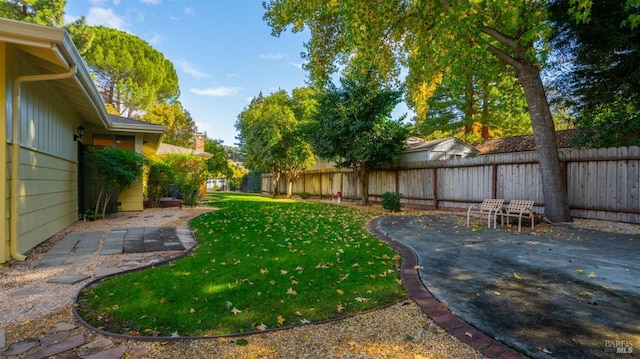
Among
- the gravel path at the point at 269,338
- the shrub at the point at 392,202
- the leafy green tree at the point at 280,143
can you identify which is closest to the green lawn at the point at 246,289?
the gravel path at the point at 269,338

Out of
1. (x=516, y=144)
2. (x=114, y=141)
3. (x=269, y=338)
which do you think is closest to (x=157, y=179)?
(x=114, y=141)

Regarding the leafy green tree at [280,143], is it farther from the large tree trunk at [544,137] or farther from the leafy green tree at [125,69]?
the large tree trunk at [544,137]

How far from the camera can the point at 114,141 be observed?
389 inches

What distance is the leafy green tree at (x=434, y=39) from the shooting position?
6801 mm

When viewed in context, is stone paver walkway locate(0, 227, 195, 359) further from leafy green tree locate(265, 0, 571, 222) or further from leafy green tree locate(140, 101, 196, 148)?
leafy green tree locate(140, 101, 196, 148)

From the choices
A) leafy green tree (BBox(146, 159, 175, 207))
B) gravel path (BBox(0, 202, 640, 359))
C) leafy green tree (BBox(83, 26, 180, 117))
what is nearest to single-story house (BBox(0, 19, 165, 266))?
gravel path (BBox(0, 202, 640, 359))

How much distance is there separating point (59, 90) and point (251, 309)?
6.59m

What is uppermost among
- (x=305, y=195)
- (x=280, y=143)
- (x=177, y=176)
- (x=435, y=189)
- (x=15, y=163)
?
(x=280, y=143)

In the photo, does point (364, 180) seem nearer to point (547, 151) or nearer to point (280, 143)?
point (547, 151)

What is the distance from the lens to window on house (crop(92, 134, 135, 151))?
32.0ft

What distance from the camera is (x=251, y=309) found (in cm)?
280

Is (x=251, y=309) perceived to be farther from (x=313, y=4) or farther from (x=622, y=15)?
(x=622, y=15)

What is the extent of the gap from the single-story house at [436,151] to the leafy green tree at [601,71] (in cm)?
525

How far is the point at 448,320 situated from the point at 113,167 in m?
8.61
